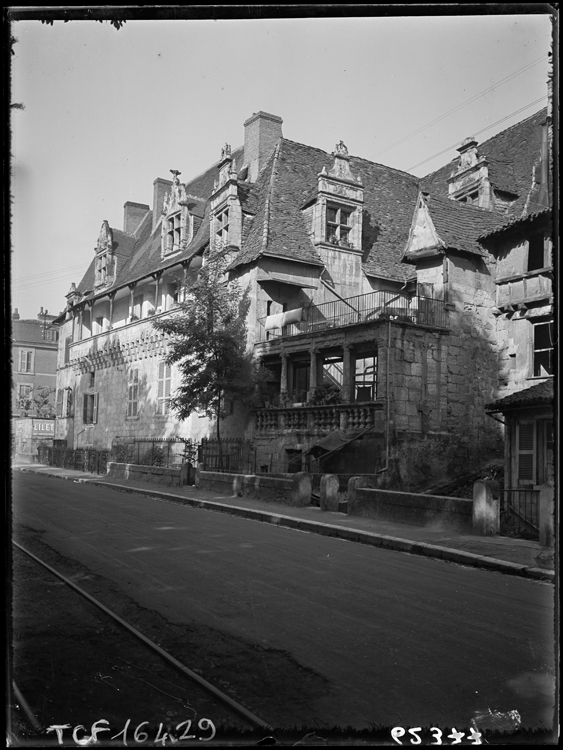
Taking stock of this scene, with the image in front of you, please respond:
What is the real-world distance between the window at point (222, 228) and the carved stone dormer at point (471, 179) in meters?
10.3

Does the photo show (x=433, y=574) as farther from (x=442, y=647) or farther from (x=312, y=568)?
(x=442, y=647)

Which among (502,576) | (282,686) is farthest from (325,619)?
(502,576)

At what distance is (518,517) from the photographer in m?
15.0

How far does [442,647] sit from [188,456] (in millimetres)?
23334

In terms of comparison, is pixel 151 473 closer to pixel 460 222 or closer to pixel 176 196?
pixel 460 222

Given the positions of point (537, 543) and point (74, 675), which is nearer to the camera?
point (74, 675)

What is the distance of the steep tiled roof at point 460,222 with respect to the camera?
84.3 feet

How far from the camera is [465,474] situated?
81.5 feet

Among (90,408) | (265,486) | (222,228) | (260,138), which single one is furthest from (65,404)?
(265,486)

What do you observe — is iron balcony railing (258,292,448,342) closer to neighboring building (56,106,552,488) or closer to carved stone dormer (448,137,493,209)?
neighboring building (56,106,552,488)

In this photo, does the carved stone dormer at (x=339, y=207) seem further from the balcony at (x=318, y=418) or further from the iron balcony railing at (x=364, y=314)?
the balcony at (x=318, y=418)

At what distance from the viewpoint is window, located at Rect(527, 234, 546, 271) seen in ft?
68.0

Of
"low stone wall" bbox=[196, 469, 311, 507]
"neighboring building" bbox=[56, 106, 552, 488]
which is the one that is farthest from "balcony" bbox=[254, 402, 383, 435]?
"low stone wall" bbox=[196, 469, 311, 507]

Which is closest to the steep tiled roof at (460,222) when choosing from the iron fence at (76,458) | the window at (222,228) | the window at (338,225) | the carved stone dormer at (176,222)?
the window at (338,225)
